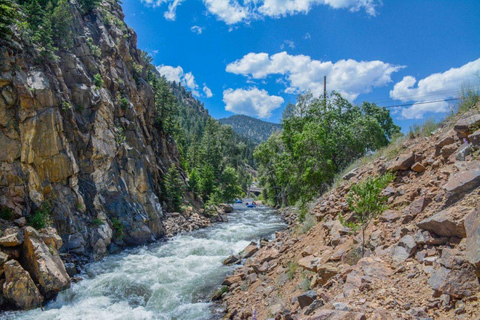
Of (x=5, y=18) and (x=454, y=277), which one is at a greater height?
(x=5, y=18)

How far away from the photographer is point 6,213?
11.3 m

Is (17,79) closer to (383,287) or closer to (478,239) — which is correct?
(383,287)

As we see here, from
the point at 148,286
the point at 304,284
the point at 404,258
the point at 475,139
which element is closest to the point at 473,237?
the point at 404,258

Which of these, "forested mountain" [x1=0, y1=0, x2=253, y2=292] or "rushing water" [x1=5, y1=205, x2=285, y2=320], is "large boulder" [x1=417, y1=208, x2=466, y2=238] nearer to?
"rushing water" [x1=5, y1=205, x2=285, y2=320]

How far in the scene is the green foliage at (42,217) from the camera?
39.5 feet

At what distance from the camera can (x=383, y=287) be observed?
4.55 metres

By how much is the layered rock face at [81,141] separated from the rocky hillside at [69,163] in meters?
0.06

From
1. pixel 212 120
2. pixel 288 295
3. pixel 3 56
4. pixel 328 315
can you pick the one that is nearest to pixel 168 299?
pixel 288 295

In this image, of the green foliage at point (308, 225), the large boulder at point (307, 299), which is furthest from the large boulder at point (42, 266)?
the green foliage at point (308, 225)

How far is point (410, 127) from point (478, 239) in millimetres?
→ 7780

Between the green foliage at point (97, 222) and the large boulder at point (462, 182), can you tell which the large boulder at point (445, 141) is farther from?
the green foliage at point (97, 222)

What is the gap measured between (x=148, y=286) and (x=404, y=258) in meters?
10.1

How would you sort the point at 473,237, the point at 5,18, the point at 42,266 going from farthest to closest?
1. the point at 5,18
2. the point at 42,266
3. the point at 473,237

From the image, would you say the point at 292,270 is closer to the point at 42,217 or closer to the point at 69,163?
the point at 42,217
